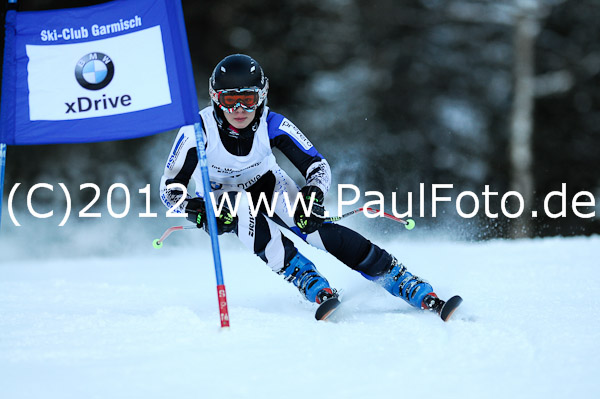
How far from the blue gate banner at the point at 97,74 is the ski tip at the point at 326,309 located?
1020 mm

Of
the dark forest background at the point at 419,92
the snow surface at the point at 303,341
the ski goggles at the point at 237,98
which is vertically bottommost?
the snow surface at the point at 303,341

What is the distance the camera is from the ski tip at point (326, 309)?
302cm

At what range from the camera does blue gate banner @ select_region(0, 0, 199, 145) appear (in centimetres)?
294

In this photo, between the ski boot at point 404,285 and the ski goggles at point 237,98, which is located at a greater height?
the ski goggles at point 237,98

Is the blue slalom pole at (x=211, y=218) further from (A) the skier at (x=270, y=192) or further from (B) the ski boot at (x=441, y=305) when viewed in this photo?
(B) the ski boot at (x=441, y=305)

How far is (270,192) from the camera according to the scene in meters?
3.70

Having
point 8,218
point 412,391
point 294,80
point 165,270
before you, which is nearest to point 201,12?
point 294,80

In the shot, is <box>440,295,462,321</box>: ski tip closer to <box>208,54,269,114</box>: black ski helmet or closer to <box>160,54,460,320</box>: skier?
<box>160,54,460,320</box>: skier

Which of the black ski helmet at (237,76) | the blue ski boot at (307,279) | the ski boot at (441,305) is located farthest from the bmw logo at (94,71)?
the ski boot at (441,305)

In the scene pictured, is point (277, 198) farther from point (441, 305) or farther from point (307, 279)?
point (441, 305)

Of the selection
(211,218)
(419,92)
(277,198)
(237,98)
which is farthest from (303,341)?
(419,92)

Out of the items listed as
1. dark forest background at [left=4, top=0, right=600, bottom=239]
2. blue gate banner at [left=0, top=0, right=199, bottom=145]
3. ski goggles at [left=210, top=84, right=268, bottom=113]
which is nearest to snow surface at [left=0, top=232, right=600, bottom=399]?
blue gate banner at [left=0, top=0, right=199, bottom=145]

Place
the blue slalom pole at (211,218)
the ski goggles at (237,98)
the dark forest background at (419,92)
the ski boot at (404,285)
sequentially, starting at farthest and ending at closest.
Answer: the dark forest background at (419,92) < the ski goggles at (237,98) < the ski boot at (404,285) < the blue slalom pole at (211,218)

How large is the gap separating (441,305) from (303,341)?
857 mm
